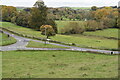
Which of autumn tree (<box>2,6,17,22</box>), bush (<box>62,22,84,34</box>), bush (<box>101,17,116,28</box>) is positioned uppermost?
autumn tree (<box>2,6,17,22</box>)

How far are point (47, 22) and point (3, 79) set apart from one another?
64353 mm

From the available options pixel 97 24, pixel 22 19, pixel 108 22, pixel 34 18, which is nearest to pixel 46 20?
pixel 34 18

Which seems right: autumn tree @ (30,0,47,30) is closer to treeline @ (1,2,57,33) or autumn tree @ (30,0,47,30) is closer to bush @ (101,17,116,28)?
treeline @ (1,2,57,33)

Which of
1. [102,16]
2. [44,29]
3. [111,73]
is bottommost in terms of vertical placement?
[111,73]

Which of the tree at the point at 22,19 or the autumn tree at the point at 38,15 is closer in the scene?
the autumn tree at the point at 38,15

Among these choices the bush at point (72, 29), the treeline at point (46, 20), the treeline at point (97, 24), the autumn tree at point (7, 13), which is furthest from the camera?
the autumn tree at point (7, 13)

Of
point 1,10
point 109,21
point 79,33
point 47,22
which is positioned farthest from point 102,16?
point 1,10

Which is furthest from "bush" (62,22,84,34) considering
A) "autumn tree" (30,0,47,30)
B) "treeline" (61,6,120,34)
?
"autumn tree" (30,0,47,30)

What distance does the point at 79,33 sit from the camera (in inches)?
3777

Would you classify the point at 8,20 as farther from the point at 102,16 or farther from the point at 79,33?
the point at 102,16

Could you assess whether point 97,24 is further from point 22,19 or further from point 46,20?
point 22,19

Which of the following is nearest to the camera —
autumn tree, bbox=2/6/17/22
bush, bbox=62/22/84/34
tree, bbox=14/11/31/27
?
bush, bbox=62/22/84/34

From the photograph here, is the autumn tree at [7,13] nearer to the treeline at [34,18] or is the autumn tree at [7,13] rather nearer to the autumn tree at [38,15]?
the treeline at [34,18]

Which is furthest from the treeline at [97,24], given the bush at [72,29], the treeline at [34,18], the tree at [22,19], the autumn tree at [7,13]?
the autumn tree at [7,13]
